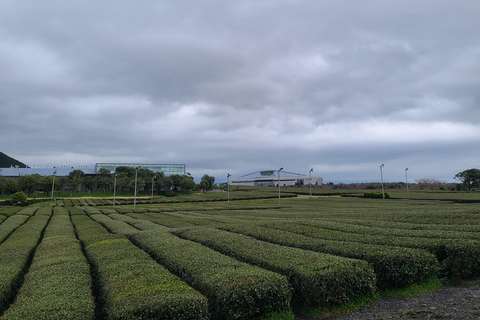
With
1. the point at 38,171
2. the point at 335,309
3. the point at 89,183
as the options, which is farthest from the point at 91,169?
the point at 335,309

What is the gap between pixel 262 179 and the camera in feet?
520

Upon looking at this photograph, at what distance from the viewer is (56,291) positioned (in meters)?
6.98

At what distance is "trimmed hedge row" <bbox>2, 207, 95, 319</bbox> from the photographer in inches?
228

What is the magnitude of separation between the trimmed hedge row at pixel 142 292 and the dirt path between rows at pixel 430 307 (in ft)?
9.71

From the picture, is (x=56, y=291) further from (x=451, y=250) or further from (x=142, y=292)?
(x=451, y=250)

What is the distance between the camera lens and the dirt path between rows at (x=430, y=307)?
675 centimetres

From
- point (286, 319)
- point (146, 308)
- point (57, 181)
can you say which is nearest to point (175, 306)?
point (146, 308)

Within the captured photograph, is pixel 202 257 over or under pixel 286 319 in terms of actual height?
over

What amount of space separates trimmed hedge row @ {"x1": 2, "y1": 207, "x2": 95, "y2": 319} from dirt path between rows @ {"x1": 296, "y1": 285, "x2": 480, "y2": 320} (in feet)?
16.4

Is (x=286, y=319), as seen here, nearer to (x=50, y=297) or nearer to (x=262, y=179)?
(x=50, y=297)

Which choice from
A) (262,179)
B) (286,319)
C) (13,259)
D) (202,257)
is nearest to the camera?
(286,319)

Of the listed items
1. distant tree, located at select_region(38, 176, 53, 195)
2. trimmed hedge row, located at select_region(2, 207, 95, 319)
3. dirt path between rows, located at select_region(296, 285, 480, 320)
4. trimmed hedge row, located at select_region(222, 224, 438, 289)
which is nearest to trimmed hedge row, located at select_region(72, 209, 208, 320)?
trimmed hedge row, located at select_region(2, 207, 95, 319)

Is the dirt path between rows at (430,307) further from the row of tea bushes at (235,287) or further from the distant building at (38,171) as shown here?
the distant building at (38,171)

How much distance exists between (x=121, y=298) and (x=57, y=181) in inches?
3626
